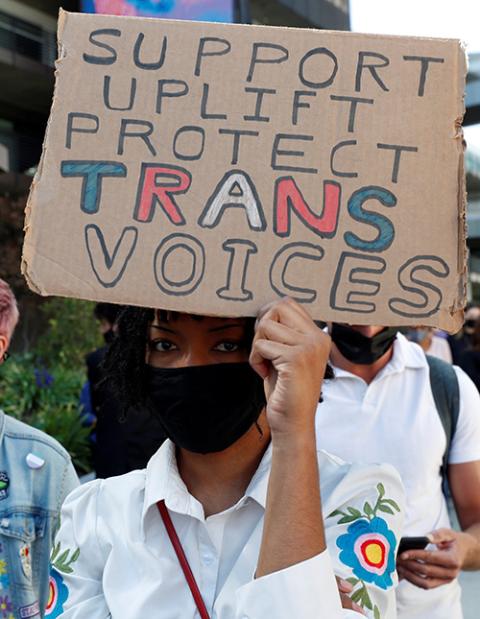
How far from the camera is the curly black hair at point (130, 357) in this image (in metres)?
1.87

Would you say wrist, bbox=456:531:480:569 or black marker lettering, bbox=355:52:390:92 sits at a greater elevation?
black marker lettering, bbox=355:52:390:92

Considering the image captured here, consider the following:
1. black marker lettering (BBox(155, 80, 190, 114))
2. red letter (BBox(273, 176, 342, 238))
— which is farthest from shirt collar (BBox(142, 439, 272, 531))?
black marker lettering (BBox(155, 80, 190, 114))

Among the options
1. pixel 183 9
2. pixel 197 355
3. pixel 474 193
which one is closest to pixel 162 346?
pixel 197 355

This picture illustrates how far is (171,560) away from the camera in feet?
5.29

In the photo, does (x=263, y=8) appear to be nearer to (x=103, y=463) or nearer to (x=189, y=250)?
(x=103, y=463)

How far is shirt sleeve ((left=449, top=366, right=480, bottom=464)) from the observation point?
2426 mm

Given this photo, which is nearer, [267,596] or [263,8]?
[267,596]

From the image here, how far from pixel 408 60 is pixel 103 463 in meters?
3.03

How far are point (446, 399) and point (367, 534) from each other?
37.7 inches

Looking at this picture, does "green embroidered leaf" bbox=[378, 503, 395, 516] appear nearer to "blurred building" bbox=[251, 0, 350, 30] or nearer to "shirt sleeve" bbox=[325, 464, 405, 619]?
"shirt sleeve" bbox=[325, 464, 405, 619]

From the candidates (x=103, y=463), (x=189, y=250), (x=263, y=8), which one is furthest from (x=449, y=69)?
(x=263, y=8)

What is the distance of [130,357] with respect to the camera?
193 cm

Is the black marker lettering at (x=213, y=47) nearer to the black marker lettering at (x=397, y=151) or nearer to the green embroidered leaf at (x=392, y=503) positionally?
the black marker lettering at (x=397, y=151)

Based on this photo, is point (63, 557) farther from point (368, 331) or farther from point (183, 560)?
A: point (368, 331)
